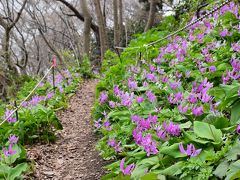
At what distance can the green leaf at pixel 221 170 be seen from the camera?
197 centimetres

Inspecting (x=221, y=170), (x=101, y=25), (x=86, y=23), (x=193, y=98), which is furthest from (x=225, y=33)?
(x=86, y=23)

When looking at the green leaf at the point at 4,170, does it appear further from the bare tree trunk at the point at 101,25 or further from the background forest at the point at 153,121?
the bare tree trunk at the point at 101,25

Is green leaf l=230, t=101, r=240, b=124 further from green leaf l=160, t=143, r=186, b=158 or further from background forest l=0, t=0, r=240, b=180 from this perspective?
green leaf l=160, t=143, r=186, b=158

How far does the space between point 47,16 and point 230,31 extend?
78.2 feet

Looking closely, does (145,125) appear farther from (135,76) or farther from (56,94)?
(56,94)

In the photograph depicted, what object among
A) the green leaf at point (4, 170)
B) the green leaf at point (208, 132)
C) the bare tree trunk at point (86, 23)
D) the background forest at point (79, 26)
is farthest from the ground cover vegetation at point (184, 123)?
the bare tree trunk at point (86, 23)

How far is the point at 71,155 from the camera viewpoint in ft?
15.0

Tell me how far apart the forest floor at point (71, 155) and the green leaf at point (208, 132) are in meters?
1.45

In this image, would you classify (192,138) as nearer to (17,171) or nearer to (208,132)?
(208,132)

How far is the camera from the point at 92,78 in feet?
39.1

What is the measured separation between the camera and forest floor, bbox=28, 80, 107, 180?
12.6 ft

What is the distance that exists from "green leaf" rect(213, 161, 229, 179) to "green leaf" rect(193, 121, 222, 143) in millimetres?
262

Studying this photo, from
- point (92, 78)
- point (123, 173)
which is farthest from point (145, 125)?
point (92, 78)

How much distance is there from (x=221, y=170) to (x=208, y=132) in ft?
1.24
